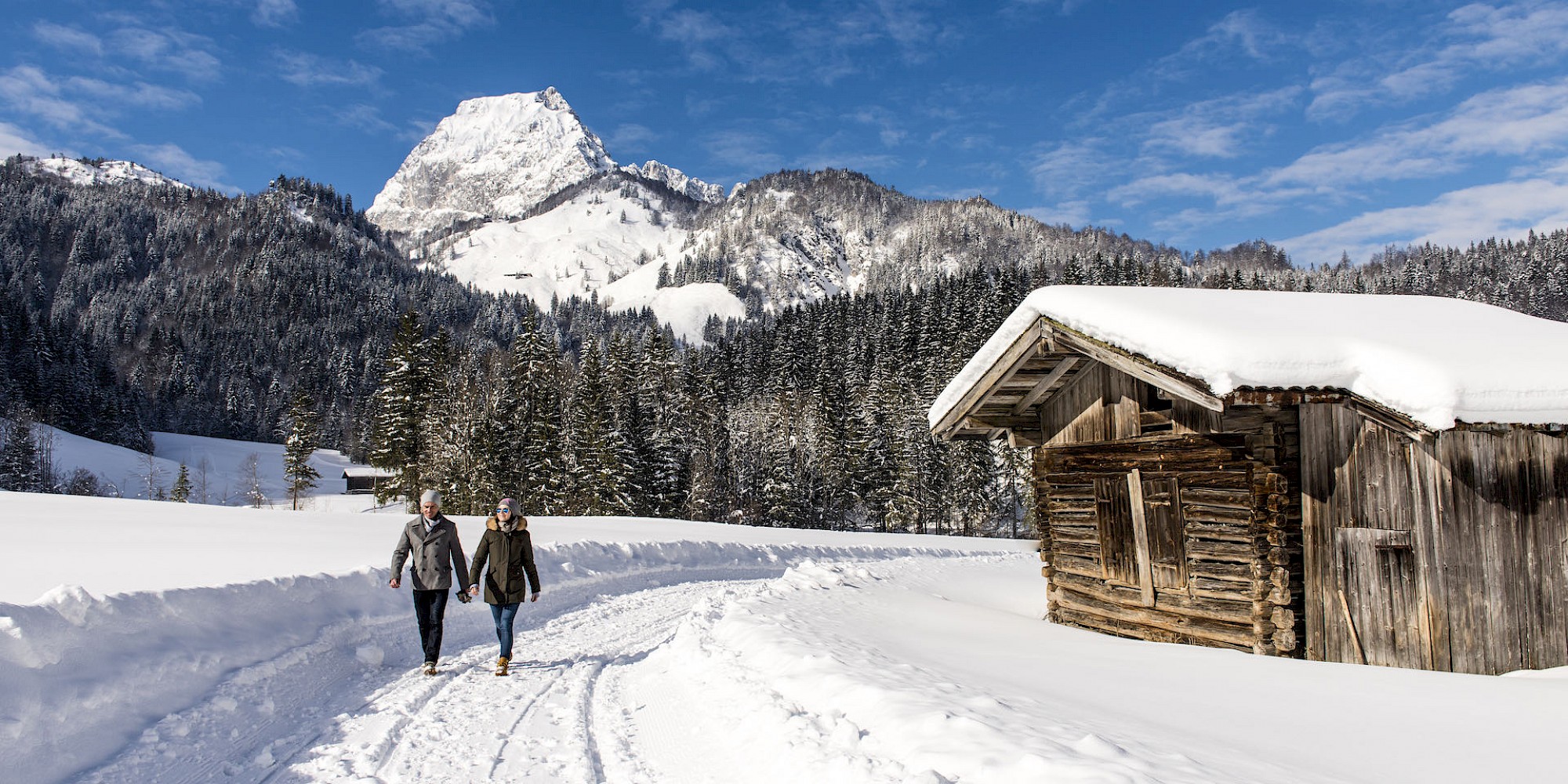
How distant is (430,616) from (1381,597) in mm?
10116

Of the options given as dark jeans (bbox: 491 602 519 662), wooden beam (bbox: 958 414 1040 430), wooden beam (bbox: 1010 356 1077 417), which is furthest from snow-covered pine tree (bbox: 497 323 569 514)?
dark jeans (bbox: 491 602 519 662)

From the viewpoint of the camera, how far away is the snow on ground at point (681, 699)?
15.2ft

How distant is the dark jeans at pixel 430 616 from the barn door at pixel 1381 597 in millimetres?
9634

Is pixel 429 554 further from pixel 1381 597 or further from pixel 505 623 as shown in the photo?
pixel 1381 597

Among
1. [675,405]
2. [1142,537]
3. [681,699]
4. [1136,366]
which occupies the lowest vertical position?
[681,699]

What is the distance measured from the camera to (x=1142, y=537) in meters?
10.7

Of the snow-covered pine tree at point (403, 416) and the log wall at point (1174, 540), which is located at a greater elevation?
the snow-covered pine tree at point (403, 416)

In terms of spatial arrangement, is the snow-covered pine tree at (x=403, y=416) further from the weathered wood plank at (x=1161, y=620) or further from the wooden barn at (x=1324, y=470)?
the wooden barn at (x=1324, y=470)

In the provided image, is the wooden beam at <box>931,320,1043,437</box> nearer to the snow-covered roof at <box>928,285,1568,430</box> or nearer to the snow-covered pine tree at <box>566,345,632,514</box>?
the snow-covered roof at <box>928,285,1568,430</box>

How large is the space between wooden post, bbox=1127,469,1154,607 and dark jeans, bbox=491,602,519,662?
8.03m

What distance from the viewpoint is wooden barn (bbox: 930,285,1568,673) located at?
25.3 ft

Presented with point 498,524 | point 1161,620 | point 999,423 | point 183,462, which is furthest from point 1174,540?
point 183,462

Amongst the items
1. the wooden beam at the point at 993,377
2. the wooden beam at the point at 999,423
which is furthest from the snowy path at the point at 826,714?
the wooden beam at the point at 999,423

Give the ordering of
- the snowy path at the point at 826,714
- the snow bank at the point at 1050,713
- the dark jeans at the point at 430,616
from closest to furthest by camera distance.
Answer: the snow bank at the point at 1050,713, the snowy path at the point at 826,714, the dark jeans at the point at 430,616
